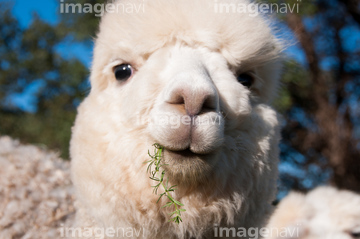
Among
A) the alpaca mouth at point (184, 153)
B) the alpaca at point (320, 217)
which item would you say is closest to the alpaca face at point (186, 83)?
the alpaca mouth at point (184, 153)

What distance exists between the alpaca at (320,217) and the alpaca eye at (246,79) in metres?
2.46

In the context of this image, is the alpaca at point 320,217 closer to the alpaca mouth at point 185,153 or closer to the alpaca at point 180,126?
the alpaca at point 180,126

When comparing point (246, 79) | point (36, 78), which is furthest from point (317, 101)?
point (36, 78)

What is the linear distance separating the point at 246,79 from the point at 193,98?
32.6 inches

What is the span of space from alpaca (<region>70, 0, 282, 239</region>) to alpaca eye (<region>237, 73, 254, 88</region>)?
1 centimetres

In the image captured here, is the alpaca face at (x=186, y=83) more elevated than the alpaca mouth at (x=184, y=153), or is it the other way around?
the alpaca face at (x=186, y=83)

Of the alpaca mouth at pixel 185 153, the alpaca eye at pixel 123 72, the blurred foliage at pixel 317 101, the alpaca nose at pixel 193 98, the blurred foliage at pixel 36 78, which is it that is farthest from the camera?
the blurred foliage at pixel 36 78

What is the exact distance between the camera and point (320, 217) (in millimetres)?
4492

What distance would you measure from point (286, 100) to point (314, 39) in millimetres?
2913

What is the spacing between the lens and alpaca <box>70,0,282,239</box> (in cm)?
166

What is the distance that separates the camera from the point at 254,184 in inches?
77.1

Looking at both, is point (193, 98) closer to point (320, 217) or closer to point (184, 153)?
point (184, 153)

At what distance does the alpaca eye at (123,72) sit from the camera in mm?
2162

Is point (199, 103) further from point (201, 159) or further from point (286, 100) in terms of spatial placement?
point (286, 100)
